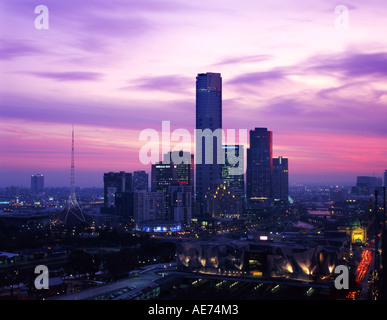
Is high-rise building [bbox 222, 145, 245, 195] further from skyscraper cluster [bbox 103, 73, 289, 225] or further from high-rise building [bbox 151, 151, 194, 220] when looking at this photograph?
high-rise building [bbox 151, 151, 194, 220]

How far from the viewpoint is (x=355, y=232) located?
19.2m

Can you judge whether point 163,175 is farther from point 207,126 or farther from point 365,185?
point 365,185

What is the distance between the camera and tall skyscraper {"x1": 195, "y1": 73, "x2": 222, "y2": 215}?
117ft

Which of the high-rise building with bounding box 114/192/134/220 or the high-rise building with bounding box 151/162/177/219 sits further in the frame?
the high-rise building with bounding box 151/162/177/219

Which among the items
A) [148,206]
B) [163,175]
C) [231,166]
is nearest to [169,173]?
[163,175]

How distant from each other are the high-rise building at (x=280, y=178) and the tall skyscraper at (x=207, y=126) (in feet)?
39.9

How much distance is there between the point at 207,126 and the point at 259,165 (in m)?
10.0

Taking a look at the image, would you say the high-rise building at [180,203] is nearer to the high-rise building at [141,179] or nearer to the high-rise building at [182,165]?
the high-rise building at [182,165]

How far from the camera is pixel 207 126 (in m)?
37.2

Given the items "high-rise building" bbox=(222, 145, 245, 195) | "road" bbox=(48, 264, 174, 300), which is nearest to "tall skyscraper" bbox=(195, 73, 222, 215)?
"high-rise building" bbox=(222, 145, 245, 195)

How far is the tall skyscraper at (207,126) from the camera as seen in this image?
1406 inches

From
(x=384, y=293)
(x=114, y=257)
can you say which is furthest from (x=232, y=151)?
(x=384, y=293)

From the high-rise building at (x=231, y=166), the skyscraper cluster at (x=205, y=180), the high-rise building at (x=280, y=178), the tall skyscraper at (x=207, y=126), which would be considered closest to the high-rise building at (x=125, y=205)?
the skyscraper cluster at (x=205, y=180)
